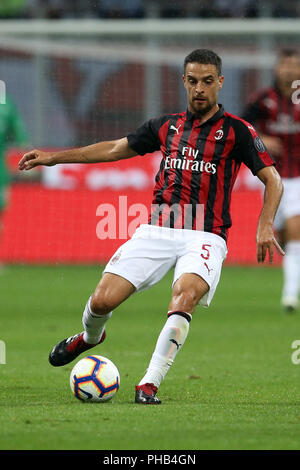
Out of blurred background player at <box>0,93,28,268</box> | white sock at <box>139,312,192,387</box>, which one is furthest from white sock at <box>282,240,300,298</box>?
white sock at <box>139,312,192,387</box>

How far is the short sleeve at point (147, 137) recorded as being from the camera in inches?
249

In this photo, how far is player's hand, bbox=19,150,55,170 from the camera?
20.5ft

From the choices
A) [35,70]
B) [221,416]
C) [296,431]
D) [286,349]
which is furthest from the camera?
[35,70]

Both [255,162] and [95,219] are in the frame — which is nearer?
[255,162]

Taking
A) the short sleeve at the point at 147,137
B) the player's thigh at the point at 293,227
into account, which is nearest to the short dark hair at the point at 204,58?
the short sleeve at the point at 147,137

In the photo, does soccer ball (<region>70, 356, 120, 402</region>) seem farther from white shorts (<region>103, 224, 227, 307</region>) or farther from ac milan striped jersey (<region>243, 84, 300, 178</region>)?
ac milan striped jersey (<region>243, 84, 300, 178</region>)

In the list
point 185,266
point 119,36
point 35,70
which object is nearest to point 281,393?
point 185,266

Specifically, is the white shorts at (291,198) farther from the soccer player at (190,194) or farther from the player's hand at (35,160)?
the player's hand at (35,160)

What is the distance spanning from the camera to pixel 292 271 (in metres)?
10.6

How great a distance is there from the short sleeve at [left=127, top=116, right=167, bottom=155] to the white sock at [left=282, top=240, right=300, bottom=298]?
4.49 m
